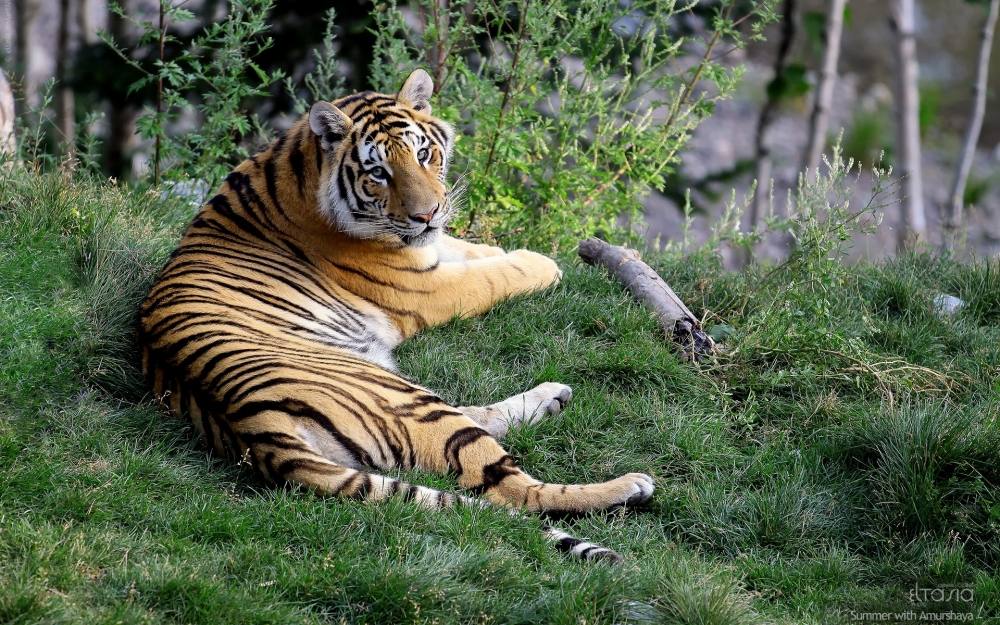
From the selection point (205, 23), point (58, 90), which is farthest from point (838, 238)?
point (58, 90)

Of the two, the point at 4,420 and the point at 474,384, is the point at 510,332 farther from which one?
the point at 4,420

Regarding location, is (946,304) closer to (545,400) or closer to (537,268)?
(537,268)

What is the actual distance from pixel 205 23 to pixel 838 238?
21.2ft

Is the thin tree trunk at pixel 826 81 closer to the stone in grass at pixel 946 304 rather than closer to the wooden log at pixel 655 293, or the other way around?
the stone in grass at pixel 946 304

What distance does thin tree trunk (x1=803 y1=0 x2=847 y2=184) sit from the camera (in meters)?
10.5

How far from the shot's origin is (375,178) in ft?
16.8

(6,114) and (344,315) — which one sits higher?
(6,114)

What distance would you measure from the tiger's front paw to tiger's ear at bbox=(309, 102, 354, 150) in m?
1.23

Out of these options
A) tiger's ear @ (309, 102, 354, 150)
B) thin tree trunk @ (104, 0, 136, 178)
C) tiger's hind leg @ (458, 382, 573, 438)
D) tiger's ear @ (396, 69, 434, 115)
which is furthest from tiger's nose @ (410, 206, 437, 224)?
thin tree trunk @ (104, 0, 136, 178)

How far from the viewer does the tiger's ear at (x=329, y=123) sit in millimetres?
5004

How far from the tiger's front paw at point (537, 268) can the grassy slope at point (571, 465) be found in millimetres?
89

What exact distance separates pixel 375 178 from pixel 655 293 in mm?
1722

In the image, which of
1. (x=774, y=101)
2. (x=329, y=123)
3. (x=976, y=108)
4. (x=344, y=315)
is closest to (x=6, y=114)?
(x=329, y=123)

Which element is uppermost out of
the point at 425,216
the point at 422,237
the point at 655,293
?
the point at 425,216
